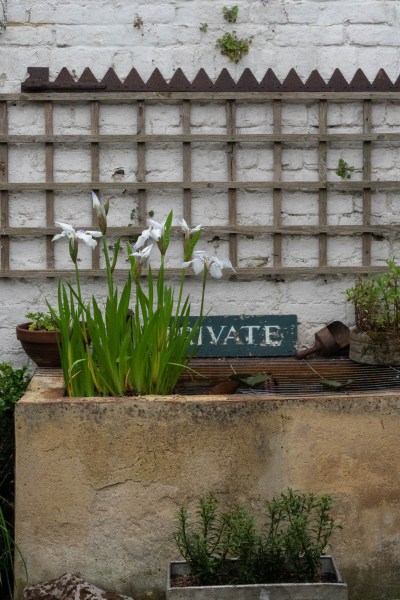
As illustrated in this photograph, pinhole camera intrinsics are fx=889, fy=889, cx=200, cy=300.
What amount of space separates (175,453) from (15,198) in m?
1.93

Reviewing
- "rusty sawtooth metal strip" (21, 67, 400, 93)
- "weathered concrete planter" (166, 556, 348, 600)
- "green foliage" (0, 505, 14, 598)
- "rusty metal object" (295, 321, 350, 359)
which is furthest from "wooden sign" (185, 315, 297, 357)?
"weathered concrete planter" (166, 556, 348, 600)

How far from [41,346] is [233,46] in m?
1.88

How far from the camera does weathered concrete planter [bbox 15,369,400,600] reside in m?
3.47

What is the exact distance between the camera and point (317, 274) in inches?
191

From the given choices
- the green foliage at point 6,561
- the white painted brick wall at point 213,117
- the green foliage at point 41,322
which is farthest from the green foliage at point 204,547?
the white painted brick wall at point 213,117

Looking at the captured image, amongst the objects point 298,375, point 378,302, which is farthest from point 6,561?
point 378,302

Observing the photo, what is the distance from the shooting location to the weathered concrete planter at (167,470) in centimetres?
347

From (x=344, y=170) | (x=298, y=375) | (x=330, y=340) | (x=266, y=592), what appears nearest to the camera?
(x=266, y=592)

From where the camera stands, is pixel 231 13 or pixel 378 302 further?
pixel 231 13

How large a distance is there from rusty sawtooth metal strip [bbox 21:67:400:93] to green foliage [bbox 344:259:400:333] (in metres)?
0.99

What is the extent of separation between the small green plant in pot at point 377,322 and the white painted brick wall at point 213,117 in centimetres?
34

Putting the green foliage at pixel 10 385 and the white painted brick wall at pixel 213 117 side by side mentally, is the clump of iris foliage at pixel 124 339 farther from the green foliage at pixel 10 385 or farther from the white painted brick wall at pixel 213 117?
the white painted brick wall at pixel 213 117

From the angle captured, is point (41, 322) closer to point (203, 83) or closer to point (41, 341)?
point (41, 341)

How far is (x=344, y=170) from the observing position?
480cm
